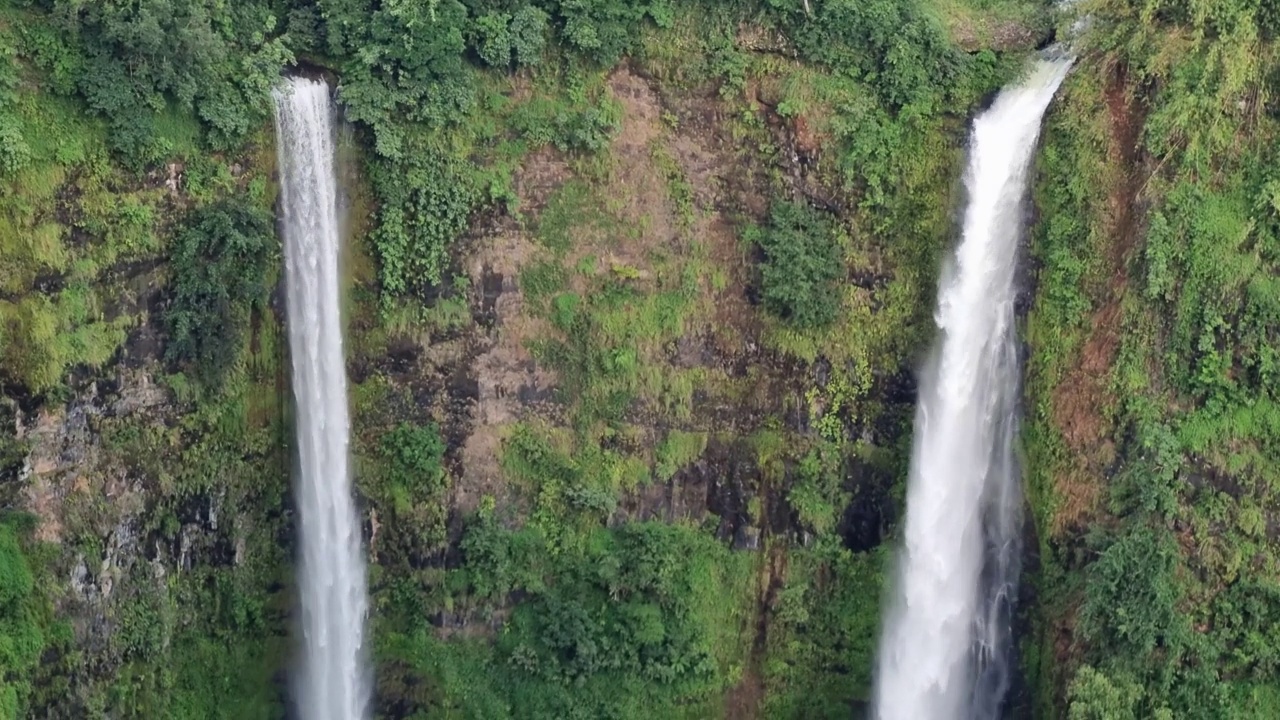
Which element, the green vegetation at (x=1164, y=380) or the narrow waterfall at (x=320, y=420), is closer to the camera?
the green vegetation at (x=1164, y=380)

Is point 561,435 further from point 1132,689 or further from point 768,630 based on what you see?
point 1132,689

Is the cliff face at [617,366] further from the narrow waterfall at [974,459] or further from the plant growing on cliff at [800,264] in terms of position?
the narrow waterfall at [974,459]

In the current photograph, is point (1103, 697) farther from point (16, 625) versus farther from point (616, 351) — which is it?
point (16, 625)

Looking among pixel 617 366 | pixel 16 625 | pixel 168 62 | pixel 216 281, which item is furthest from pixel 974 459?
pixel 16 625

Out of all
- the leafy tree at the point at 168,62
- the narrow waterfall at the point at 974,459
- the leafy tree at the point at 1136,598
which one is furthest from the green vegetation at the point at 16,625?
the leafy tree at the point at 1136,598

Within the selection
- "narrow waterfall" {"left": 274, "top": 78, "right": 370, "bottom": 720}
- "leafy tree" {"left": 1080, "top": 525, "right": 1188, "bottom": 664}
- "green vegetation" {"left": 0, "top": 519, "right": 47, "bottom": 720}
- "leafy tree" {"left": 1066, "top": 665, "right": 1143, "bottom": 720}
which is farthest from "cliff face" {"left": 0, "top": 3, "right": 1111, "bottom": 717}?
"leafy tree" {"left": 1066, "top": 665, "right": 1143, "bottom": 720}

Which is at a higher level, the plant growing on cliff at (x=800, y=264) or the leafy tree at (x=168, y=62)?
the leafy tree at (x=168, y=62)

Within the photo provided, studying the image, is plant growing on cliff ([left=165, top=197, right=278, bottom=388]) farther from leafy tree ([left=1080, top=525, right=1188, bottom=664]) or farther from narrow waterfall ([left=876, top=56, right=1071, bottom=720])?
leafy tree ([left=1080, top=525, right=1188, bottom=664])
